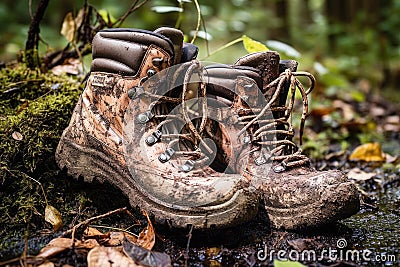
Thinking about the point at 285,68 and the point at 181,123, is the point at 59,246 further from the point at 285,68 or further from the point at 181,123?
Result: the point at 285,68

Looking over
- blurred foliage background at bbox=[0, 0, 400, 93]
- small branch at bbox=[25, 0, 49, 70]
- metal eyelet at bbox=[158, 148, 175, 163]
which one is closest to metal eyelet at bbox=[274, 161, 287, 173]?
metal eyelet at bbox=[158, 148, 175, 163]

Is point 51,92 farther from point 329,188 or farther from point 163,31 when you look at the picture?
point 329,188

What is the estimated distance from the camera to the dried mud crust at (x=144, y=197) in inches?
61.4

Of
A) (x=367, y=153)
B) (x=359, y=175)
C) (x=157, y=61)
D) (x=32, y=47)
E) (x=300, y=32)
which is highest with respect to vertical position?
(x=157, y=61)

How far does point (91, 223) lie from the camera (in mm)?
1796

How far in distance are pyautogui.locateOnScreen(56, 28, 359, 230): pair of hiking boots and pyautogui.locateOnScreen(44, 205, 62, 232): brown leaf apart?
6.3 inches

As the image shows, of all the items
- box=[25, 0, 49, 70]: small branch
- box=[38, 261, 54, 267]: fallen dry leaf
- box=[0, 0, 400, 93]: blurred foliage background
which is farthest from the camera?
box=[0, 0, 400, 93]: blurred foliage background

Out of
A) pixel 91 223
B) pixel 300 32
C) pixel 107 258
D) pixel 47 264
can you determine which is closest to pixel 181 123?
pixel 91 223

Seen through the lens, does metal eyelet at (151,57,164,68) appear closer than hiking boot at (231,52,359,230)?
No

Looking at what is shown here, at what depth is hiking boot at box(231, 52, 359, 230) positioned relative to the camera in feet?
5.32

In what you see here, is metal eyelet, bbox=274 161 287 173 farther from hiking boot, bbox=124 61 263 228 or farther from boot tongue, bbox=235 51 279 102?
boot tongue, bbox=235 51 279 102

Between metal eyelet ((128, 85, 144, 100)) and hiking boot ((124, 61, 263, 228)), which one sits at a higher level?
metal eyelet ((128, 85, 144, 100))

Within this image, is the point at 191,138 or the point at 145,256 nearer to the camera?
the point at 145,256

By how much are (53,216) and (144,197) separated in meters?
0.38
